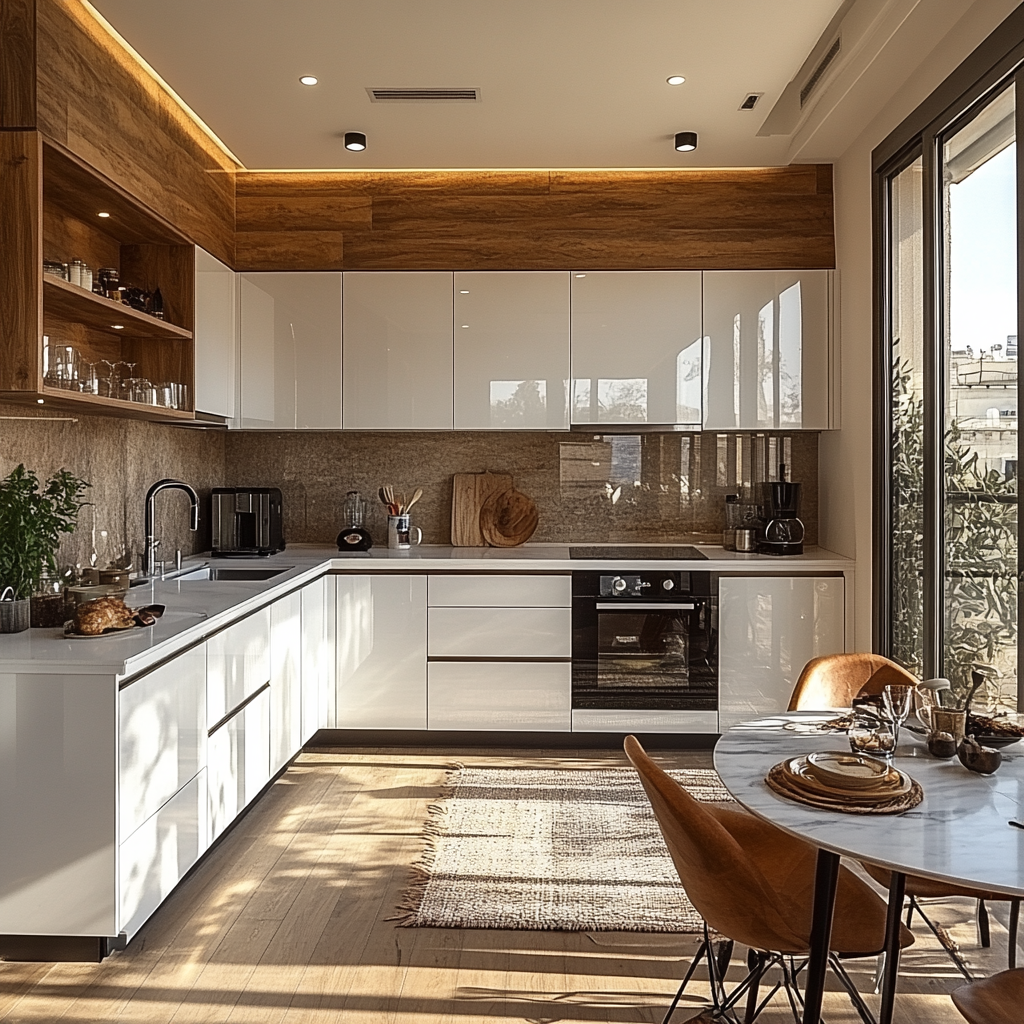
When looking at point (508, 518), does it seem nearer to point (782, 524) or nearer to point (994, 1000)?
point (782, 524)

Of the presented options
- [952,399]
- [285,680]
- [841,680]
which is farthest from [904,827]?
[285,680]

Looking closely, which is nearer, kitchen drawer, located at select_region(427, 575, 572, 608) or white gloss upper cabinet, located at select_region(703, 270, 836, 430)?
kitchen drawer, located at select_region(427, 575, 572, 608)

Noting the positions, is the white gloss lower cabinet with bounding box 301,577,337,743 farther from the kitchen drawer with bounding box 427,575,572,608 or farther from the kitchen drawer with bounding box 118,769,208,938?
the kitchen drawer with bounding box 118,769,208,938

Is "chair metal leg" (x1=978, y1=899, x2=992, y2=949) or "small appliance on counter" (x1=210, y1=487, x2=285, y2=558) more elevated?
"small appliance on counter" (x1=210, y1=487, x2=285, y2=558)

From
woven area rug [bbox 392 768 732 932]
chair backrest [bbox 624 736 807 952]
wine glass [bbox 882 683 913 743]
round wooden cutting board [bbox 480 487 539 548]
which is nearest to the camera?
chair backrest [bbox 624 736 807 952]

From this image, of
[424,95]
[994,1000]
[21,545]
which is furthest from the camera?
[424,95]

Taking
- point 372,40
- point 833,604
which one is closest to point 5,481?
point 372,40

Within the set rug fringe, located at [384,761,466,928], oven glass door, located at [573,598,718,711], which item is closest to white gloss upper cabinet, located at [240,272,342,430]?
oven glass door, located at [573,598,718,711]

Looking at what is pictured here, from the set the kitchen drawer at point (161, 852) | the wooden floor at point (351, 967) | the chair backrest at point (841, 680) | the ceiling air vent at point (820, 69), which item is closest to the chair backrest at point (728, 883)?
the wooden floor at point (351, 967)

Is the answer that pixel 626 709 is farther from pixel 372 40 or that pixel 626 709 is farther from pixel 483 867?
pixel 372 40

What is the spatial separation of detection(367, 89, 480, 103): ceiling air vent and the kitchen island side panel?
96.4 inches

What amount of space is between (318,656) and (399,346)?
1.51 m

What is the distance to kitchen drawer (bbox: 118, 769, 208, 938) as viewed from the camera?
8.14 feet

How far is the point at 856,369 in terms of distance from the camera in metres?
4.30
